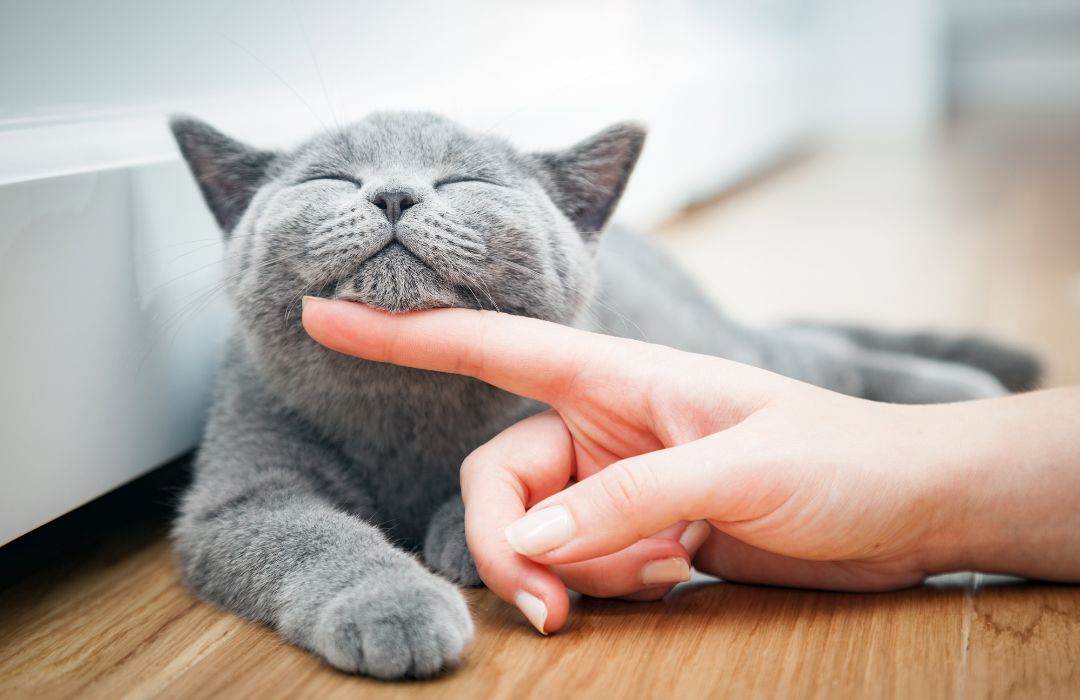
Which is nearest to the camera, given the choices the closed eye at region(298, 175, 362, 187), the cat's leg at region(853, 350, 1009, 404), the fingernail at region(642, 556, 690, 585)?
the fingernail at region(642, 556, 690, 585)

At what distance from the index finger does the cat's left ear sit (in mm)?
254

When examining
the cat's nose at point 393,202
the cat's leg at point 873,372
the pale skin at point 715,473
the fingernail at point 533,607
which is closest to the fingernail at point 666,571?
the pale skin at point 715,473

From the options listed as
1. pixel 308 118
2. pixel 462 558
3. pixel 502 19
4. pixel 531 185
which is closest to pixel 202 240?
pixel 308 118

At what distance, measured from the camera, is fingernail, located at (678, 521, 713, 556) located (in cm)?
89

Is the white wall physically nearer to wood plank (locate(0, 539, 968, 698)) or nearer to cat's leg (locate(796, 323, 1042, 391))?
cat's leg (locate(796, 323, 1042, 391))

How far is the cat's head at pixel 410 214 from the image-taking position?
0.85 metres

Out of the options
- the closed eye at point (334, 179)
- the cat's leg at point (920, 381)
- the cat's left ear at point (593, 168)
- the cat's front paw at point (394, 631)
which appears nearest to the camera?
the cat's front paw at point (394, 631)

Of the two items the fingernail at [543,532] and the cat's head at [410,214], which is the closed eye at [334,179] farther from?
the fingernail at [543,532]

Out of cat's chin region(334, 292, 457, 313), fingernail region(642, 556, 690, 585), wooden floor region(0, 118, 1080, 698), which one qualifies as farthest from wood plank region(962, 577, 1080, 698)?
cat's chin region(334, 292, 457, 313)

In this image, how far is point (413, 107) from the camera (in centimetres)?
139

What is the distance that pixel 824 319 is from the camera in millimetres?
1812

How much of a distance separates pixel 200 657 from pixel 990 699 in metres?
0.62

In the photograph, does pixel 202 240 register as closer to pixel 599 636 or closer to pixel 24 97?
pixel 24 97

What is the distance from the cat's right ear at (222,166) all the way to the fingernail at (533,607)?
52cm
